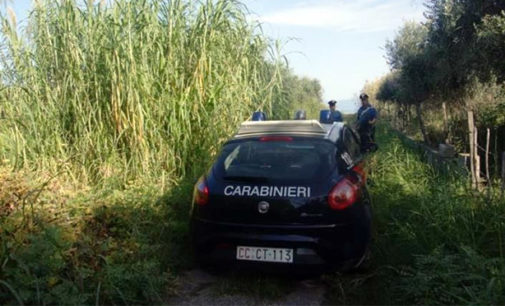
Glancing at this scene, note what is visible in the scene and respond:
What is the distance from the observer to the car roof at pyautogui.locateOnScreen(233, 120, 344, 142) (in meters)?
4.26

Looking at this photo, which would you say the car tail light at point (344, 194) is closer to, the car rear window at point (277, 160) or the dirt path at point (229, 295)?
the car rear window at point (277, 160)

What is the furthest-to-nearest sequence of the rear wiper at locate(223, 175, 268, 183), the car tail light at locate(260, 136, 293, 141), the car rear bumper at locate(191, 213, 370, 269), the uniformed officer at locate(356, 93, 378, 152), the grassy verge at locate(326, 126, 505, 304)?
the uniformed officer at locate(356, 93, 378, 152) → the car tail light at locate(260, 136, 293, 141) → the rear wiper at locate(223, 175, 268, 183) → the car rear bumper at locate(191, 213, 370, 269) → the grassy verge at locate(326, 126, 505, 304)

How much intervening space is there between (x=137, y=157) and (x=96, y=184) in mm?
601

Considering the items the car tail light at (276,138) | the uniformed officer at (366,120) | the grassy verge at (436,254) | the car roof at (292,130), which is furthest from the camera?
the uniformed officer at (366,120)

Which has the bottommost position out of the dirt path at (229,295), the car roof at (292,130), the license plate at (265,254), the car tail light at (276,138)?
the dirt path at (229,295)

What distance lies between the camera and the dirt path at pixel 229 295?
3.63 meters

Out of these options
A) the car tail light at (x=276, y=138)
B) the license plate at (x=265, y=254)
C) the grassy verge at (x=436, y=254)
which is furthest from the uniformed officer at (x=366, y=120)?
the license plate at (x=265, y=254)

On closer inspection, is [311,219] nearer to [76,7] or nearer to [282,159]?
[282,159]

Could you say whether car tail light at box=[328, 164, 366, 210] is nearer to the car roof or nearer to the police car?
the police car

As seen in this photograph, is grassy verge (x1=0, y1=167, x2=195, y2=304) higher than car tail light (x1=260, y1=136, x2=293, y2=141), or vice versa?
car tail light (x1=260, y1=136, x2=293, y2=141)

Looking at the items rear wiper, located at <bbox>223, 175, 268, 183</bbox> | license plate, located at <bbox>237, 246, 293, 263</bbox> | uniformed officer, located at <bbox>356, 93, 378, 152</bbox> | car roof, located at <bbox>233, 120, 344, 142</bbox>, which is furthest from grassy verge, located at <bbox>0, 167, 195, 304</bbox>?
uniformed officer, located at <bbox>356, 93, 378, 152</bbox>

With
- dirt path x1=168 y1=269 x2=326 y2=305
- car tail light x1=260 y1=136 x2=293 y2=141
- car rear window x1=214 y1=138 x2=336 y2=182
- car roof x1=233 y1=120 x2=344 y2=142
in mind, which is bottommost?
dirt path x1=168 y1=269 x2=326 y2=305

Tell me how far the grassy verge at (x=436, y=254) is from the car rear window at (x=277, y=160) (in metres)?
1.01

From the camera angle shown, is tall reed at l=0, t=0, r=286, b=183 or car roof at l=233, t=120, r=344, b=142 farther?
tall reed at l=0, t=0, r=286, b=183
